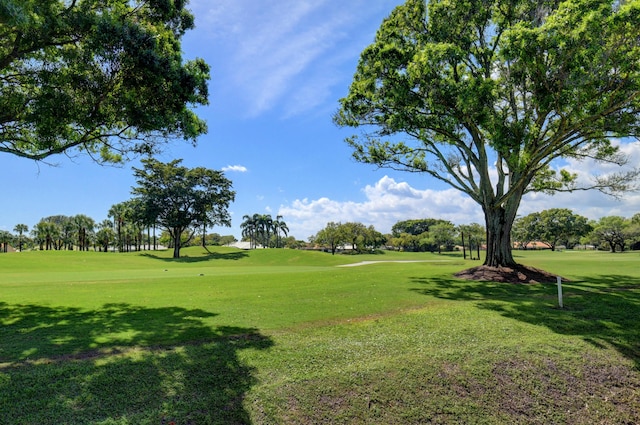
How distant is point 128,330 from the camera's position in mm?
7562

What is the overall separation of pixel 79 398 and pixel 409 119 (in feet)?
51.3

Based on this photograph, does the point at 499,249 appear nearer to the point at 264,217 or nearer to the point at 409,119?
the point at 409,119

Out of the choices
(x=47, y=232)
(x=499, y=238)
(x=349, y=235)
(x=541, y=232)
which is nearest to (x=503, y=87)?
(x=499, y=238)

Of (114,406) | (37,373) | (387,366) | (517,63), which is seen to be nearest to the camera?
(114,406)

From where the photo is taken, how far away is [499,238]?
18500mm

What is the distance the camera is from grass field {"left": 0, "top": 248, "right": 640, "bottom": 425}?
4797 millimetres

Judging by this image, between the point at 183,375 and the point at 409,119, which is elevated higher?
the point at 409,119

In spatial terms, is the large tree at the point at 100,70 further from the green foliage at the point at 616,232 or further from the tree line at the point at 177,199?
the green foliage at the point at 616,232

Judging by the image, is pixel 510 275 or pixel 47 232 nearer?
pixel 510 275

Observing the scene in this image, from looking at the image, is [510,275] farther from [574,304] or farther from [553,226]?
[553,226]

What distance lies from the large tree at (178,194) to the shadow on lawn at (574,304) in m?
47.5

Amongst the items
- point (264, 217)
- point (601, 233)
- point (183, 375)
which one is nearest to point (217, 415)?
point (183, 375)

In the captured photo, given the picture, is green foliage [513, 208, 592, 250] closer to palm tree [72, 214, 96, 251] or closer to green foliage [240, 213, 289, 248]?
green foliage [240, 213, 289, 248]

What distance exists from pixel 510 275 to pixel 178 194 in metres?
50.1
